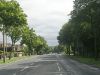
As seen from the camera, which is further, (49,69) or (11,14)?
(11,14)

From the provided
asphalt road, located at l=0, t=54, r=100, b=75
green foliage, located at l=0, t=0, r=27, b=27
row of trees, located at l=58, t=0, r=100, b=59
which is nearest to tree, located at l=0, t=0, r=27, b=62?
green foliage, located at l=0, t=0, r=27, b=27

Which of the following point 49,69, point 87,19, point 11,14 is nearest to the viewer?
point 49,69

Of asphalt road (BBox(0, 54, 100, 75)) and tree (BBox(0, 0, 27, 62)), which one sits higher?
tree (BBox(0, 0, 27, 62))

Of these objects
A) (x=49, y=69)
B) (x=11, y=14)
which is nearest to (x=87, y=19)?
(x=11, y=14)

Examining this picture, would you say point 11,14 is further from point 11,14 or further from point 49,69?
point 49,69

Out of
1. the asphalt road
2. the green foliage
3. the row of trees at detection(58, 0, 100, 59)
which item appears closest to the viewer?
the asphalt road

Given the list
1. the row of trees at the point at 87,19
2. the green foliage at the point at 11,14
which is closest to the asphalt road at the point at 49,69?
the row of trees at the point at 87,19

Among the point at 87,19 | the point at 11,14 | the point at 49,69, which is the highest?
the point at 11,14

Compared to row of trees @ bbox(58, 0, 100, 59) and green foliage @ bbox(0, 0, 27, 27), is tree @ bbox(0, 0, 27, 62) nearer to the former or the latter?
green foliage @ bbox(0, 0, 27, 27)

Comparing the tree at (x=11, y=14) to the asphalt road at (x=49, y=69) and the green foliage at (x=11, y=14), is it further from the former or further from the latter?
the asphalt road at (x=49, y=69)

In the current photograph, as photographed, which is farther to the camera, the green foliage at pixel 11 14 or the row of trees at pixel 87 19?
the green foliage at pixel 11 14

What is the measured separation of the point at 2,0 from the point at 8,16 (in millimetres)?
5591

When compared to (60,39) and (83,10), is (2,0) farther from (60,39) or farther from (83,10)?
(60,39)

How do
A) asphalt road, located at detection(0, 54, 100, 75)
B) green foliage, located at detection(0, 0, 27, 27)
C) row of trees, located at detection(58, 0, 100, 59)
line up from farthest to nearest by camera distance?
green foliage, located at detection(0, 0, 27, 27), row of trees, located at detection(58, 0, 100, 59), asphalt road, located at detection(0, 54, 100, 75)
